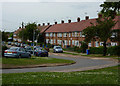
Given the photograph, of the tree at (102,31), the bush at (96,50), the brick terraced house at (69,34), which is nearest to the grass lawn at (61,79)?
the tree at (102,31)

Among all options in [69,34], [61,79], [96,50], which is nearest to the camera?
[61,79]

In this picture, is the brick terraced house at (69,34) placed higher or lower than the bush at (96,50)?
higher

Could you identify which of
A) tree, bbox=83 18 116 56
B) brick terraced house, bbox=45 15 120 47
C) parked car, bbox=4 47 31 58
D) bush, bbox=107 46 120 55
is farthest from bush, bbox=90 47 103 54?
parked car, bbox=4 47 31 58

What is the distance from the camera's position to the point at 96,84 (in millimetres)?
7668

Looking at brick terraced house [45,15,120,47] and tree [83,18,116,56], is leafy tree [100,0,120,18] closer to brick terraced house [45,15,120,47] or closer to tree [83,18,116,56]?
tree [83,18,116,56]

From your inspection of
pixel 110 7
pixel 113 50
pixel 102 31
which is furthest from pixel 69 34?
pixel 110 7

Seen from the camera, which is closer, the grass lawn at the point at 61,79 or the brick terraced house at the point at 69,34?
the grass lawn at the point at 61,79

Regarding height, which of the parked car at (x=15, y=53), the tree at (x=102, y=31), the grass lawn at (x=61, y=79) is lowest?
the grass lawn at (x=61, y=79)

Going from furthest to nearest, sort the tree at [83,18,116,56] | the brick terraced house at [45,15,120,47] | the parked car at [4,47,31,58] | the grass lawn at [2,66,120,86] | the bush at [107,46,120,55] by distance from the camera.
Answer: the brick terraced house at [45,15,120,47]
the bush at [107,46,120,55]
the tree at [83,18,116,56]
the parked car at [4,47,31,58]
the grass lawn at [2,66,120,86]

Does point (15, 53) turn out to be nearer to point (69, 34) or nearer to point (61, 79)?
point (61, 79)

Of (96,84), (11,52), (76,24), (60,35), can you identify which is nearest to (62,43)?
(60,35)

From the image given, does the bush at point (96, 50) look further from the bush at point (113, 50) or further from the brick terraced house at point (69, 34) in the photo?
the brick terraced house at point (69, 34)

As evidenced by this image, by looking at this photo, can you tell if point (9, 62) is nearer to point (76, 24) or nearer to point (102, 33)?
point (102, 33)

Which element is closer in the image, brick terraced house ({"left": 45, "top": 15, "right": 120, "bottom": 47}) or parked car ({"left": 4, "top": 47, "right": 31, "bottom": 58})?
parked car ({"left": 4, "top": 47, "right": 31, "bottom": 58})
